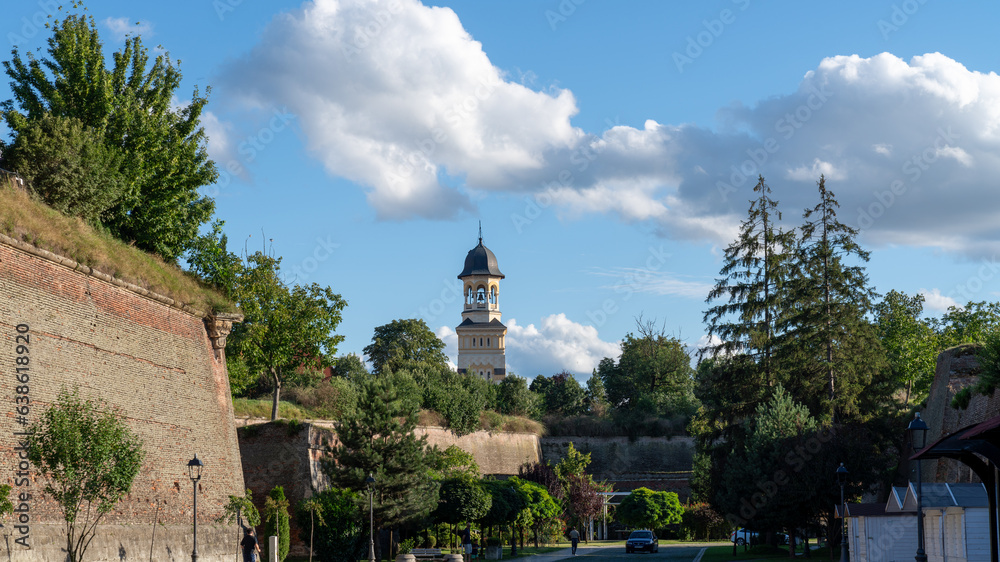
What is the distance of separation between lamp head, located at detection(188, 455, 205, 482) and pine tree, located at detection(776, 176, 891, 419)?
2617cm

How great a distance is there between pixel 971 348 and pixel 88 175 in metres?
32.2

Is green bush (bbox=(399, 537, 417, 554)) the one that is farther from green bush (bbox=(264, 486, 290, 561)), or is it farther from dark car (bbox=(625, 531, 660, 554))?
dark car (bbox=(625, 531, 660, 554))

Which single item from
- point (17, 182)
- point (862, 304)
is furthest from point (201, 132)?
point (862, 304)

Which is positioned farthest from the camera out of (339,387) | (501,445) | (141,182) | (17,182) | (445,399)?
(501,445)

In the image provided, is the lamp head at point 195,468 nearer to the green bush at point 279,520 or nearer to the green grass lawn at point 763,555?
the green bush at point 279,520

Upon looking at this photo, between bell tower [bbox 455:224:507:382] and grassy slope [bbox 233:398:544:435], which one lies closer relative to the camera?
grassy slope [bbox 233:398:544:435]

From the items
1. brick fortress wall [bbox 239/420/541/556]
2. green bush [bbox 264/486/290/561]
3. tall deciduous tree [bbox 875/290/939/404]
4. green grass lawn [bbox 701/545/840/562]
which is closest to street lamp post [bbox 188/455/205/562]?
green bush [bbox 264/486/290/561]

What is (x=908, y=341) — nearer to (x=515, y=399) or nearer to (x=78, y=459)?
(x=515, y=399)

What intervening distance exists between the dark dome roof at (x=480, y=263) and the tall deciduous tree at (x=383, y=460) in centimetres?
7795

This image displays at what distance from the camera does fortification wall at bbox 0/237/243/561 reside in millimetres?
18625

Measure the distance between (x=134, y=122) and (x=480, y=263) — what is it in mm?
79549

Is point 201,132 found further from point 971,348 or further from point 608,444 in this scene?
point 608,444

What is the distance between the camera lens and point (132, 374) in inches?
916

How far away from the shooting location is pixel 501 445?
57.4 metres
